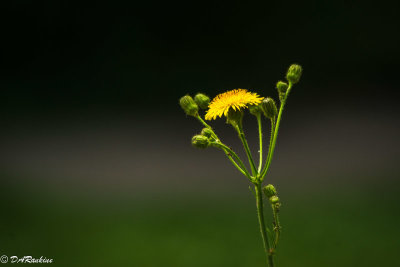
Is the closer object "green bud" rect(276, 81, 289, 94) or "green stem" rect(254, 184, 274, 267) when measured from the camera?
"green stem" rect(254, 184, 274, 267)

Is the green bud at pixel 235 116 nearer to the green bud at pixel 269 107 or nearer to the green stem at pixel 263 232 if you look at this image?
the green bud at pixel 269 107

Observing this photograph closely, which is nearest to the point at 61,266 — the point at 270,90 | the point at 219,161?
the point at 219,161

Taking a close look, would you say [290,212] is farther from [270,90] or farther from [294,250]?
[270,90]

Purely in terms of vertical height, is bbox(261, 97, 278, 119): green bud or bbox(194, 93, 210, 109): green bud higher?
bbox(194, 93, 210, 109): green bud

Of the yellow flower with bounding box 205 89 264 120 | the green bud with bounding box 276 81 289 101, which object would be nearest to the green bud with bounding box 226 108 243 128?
the yellow flower with bounding box 205 89 264 120

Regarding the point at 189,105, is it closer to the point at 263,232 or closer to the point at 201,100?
the point at 201,100

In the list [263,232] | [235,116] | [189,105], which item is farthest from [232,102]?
[263,232]

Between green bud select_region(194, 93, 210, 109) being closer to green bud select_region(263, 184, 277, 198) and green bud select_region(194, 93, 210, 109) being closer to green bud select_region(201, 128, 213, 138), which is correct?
green bud select_region(201, 128, 213, 138)

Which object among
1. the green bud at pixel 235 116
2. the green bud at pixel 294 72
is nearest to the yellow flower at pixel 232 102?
the green bud at pixel 235 116
